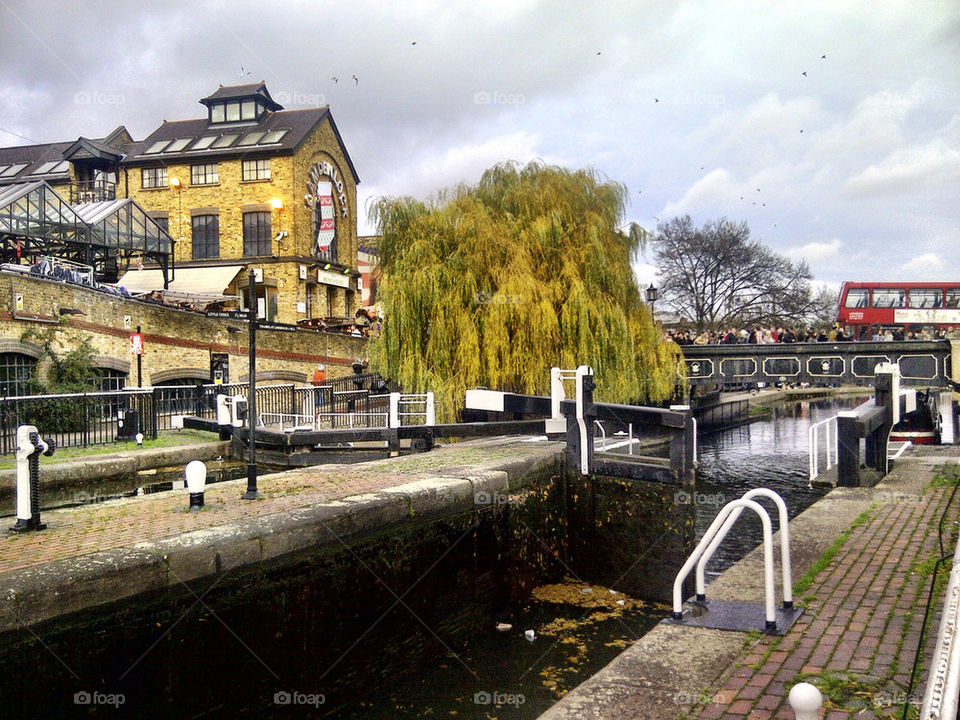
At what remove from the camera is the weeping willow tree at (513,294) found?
53.0 ft

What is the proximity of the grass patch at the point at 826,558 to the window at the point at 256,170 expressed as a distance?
30.0 metres

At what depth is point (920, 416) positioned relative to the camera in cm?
3278

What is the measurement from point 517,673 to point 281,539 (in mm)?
2717

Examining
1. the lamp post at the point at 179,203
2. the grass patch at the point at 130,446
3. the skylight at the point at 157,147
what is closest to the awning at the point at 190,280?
the lamp post at the point at 179,203

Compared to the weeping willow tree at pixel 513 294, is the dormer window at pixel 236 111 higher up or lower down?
higher up

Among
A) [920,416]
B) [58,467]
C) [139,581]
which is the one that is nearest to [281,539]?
[139,581]

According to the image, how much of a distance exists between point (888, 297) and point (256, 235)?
28.9 metres

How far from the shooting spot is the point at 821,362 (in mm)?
26281

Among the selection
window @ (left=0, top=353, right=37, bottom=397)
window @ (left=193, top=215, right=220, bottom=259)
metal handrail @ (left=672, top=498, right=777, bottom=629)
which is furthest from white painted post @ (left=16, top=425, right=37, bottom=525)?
window @ (left=193, top=215, right=220, bottom=259)

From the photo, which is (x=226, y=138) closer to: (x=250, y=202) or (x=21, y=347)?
(x=250, y=202)

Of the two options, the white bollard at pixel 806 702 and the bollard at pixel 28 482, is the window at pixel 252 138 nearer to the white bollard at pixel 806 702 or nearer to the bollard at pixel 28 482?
the bollard at pixel 28 482

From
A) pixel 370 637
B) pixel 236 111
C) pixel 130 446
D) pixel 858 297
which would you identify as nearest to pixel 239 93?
pixel 236 111

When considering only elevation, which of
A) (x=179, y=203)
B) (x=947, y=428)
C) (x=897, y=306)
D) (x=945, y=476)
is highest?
(x=179, y=203)

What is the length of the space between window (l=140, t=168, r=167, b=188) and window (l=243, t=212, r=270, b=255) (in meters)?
4.88
